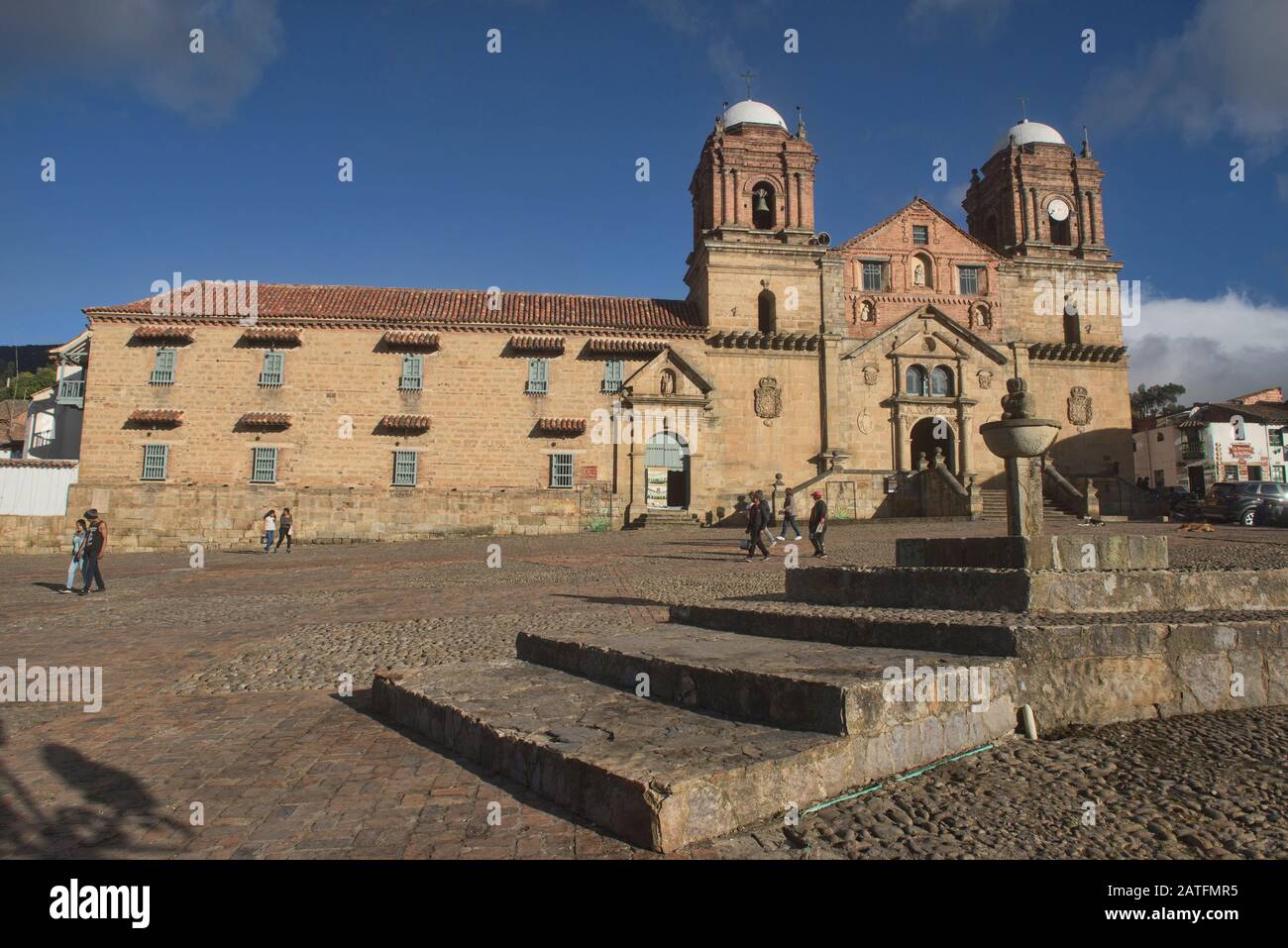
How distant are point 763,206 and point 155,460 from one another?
28.1m

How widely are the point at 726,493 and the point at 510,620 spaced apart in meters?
23.0

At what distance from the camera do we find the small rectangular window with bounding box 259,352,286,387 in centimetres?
3039

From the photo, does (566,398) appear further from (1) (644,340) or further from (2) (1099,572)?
(2) (1099,572)

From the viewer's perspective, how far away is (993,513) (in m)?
28.6

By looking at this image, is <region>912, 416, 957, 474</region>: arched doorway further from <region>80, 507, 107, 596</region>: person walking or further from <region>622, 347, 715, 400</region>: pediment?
<region>80, 507, 107, 596</region>: person walking

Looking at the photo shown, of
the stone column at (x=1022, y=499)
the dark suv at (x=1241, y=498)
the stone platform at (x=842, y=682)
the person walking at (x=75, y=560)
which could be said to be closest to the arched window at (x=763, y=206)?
the dark suv at (x=1241, y=498)

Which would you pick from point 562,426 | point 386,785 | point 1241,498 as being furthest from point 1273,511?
point 386,785

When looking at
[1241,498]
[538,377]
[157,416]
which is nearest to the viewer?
[1241,498]

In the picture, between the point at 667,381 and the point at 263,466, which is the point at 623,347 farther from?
the point at 263,466

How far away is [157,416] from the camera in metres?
29.2

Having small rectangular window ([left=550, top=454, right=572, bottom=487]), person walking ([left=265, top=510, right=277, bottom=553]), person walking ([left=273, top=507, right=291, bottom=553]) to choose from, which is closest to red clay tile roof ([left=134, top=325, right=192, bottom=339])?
person walking ([left=273, top=507, right=291, bottom=553])

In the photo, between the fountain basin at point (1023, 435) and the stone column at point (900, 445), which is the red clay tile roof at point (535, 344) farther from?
the fountain basin at point (1023, 435)

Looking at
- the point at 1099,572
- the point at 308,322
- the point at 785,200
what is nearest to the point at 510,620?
the point at 1099,572

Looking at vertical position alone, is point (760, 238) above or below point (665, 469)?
above
